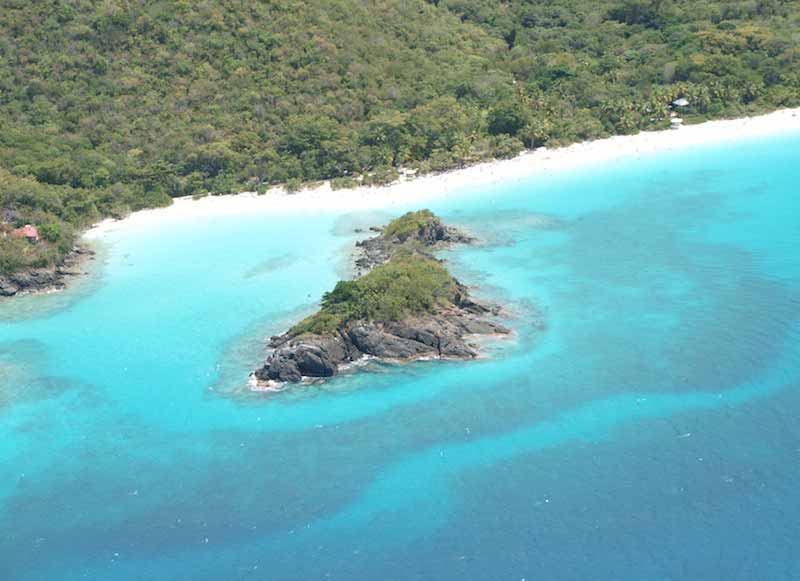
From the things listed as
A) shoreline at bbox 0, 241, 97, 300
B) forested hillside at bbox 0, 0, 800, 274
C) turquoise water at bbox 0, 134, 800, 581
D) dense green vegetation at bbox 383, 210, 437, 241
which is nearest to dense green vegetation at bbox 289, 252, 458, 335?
turquoise water at bbox 0, 134, 800, 581

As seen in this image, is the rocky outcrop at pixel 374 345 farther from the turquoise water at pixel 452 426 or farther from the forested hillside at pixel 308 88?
the forested hillside at pixel 308 88

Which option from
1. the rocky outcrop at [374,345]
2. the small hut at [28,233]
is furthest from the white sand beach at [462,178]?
the rocky outcrop at [374,345]

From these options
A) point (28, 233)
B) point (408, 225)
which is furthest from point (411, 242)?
point (28, 233)

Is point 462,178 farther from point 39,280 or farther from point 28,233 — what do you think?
point 39,280

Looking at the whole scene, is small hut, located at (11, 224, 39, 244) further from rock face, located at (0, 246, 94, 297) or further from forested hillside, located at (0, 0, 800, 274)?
forested hillside, located at (0, 0, 800, 274)

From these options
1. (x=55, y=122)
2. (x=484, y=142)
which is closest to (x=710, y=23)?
(x=484, y=142)

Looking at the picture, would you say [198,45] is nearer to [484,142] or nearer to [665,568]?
[484,142]
